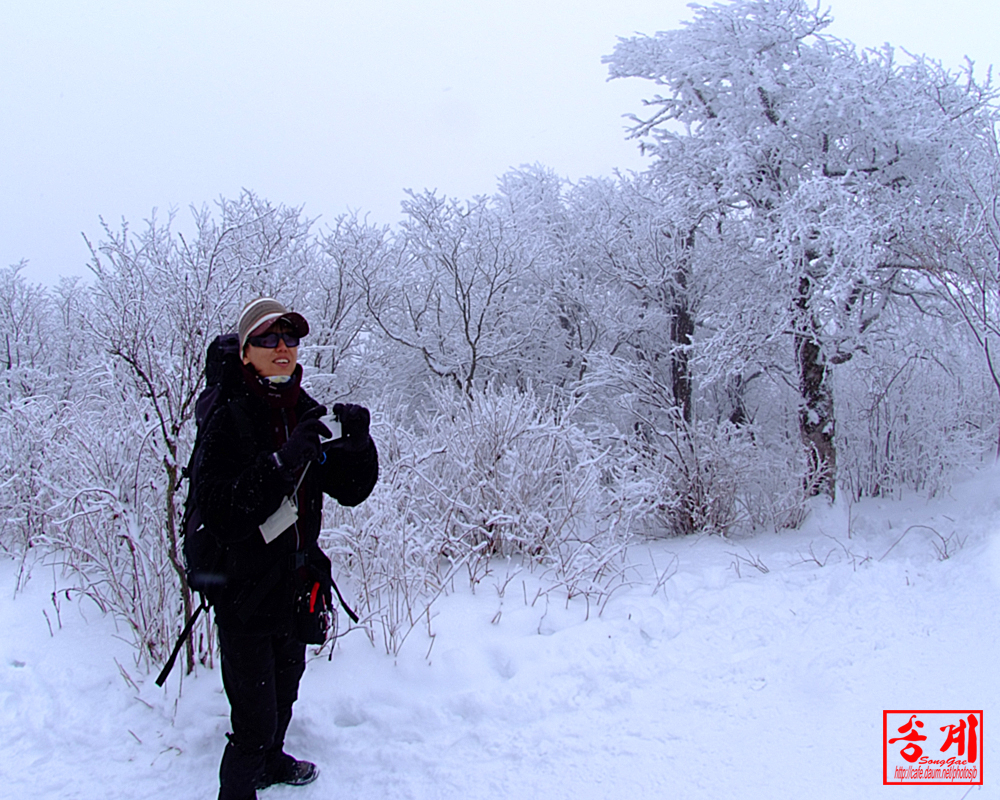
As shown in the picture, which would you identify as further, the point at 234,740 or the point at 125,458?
the point at 125,458

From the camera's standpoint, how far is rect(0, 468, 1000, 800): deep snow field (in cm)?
224

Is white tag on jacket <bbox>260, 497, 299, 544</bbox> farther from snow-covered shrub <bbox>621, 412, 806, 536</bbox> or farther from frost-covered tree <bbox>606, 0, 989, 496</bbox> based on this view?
frost-covered tree <bbox>606, 0, 989, 496</bbox>

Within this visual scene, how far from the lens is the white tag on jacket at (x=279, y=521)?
6.44ft

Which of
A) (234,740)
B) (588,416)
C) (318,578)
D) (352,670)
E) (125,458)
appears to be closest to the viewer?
(234,740)

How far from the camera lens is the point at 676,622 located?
11.8 ft

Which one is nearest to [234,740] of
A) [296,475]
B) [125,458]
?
[296,475]

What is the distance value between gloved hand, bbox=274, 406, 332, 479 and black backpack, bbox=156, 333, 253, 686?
0.17 meters

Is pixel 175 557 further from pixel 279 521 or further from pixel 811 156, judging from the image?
pixel 811 156

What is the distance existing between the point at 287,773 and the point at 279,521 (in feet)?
3.32

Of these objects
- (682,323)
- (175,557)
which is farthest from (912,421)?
(175,557)

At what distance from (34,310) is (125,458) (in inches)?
532

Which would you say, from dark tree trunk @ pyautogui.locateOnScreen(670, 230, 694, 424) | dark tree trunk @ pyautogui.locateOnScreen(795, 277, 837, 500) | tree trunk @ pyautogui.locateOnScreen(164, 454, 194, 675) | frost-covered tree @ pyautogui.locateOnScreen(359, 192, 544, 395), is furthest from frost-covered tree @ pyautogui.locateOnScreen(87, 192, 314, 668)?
dark tree trunk @ pyautogui.locateOnScreen(670, 230, 694, 424)

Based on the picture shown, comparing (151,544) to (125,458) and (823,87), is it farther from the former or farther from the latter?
(823,87)

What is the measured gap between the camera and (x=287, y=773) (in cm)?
222
